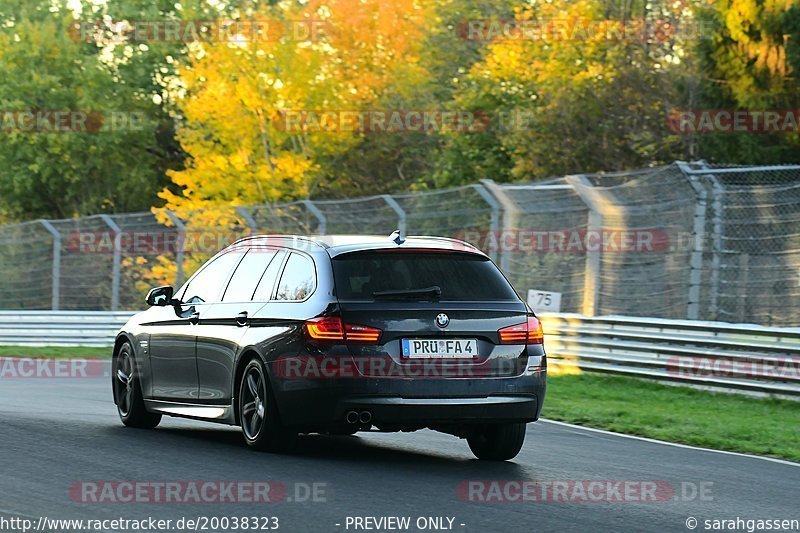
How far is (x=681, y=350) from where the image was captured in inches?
717

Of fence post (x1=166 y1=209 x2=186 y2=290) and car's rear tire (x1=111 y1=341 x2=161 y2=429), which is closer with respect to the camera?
car's rear tire (x1=111 y1=341 x2=161 y2=429)

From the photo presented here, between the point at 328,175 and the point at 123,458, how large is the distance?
37.9m

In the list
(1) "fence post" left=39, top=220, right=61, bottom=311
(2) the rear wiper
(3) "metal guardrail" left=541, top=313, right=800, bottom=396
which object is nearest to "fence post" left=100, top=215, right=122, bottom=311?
(1) "fence post" left=39, top=220, right=61, bottom=311

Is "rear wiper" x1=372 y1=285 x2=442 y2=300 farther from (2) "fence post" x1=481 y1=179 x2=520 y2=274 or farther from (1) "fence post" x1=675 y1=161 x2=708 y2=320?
(2) "fence post" x1=481 y1=179 x2=520 y2=274

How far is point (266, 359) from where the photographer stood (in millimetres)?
10141

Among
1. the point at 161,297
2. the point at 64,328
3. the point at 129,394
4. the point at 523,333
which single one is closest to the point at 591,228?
the point at 129,394

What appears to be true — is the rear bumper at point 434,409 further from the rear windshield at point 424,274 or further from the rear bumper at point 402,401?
the rear windshield at point 424,274

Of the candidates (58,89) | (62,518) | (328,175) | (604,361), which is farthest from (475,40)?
(62,518)

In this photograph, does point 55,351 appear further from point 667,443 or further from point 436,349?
point 436,349

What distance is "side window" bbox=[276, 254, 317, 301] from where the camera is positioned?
1022cm

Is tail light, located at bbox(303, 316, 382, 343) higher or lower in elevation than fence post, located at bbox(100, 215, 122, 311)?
higher

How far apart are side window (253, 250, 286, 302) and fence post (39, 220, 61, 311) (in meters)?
21.5

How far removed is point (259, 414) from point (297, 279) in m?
0.94

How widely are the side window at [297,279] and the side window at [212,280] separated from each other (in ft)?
3.08
